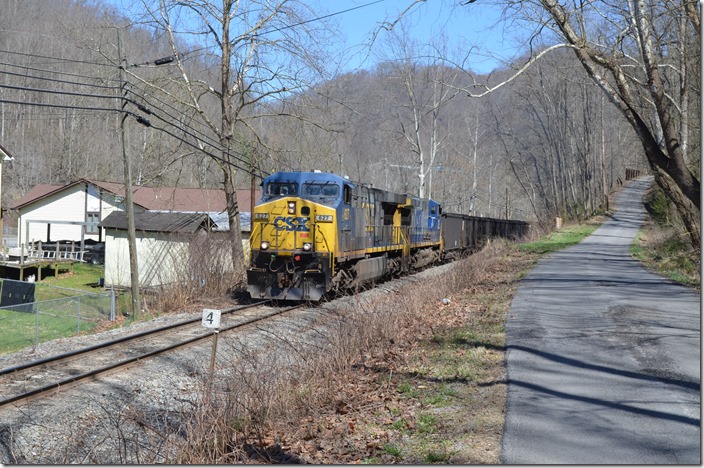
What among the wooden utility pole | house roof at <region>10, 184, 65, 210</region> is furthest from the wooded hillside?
house roof at <region>10, 184, 65, 210</region>

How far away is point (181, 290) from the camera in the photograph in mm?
21250

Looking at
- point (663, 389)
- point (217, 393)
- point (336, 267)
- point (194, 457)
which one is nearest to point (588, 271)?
point (336, 267)

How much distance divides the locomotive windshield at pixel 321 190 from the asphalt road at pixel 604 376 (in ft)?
19.2

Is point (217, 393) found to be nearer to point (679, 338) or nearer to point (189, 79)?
point (679, 338)

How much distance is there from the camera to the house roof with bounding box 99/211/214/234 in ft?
98.6

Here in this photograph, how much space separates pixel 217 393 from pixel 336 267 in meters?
10.7

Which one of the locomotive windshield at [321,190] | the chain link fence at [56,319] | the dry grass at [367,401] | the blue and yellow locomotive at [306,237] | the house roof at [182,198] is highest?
the house roof at [182,198]

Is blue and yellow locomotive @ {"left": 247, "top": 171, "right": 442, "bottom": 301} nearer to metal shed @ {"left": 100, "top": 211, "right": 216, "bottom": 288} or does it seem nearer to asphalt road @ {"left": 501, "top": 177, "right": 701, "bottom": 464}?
metal shed @ {"left": 100, "top": 211, "right": 216, "bottom": 288}

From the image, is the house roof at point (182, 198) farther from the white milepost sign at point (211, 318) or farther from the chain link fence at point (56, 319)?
the white milepost sign at point (211, 318)

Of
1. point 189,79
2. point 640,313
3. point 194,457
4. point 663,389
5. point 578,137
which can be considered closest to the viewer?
point 194,457

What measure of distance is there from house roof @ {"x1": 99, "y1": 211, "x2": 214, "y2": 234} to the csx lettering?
9.89m

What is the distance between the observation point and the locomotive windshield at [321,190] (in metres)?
19.4

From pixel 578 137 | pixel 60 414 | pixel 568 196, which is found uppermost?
pixel 578 137

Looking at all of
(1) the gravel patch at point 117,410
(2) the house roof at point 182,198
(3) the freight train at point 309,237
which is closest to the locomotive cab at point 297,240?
(3) the freight train at point 309,237
